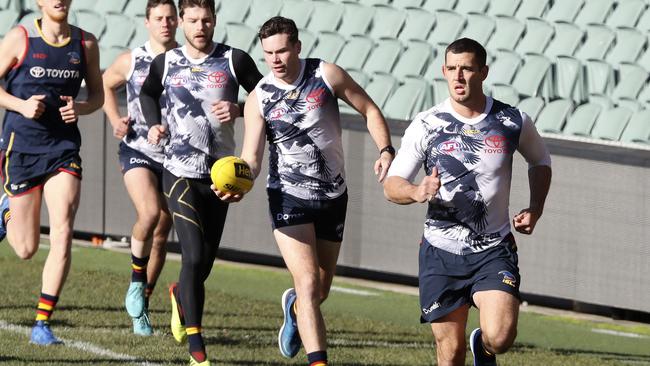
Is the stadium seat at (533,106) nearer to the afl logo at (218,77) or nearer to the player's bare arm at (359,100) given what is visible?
the afl logo at (218,77)

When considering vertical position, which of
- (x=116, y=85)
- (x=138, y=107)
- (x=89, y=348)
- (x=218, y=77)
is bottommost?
(x=89, y=348)

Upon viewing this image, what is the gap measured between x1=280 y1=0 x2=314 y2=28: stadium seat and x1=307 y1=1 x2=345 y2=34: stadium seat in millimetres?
76

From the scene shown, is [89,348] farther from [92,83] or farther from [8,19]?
[8,19]

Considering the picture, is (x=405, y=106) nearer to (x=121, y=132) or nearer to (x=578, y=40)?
(x=578, y=40)

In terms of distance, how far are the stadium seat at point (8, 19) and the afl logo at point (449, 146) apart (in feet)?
40.3

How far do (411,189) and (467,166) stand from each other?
0.34 metres

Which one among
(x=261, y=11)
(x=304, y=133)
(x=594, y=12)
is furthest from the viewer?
(x=261, y=11)

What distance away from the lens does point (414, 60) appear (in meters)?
14.8

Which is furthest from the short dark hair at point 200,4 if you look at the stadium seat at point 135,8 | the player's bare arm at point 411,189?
the stadium seat at point 135,8

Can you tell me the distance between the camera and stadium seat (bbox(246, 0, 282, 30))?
16.7 m

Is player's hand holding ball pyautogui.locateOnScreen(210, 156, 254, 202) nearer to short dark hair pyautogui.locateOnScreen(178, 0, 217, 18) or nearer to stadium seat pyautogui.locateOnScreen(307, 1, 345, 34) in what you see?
short dark hair pyautogui.locateOnScreen(178, 0, 217, 18)

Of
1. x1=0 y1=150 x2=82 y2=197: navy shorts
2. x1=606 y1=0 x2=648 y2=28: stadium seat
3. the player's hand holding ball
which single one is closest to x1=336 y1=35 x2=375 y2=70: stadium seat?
x1=606 y1=0 x2=648 y2=28: stadium seat

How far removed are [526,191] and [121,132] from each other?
387cm

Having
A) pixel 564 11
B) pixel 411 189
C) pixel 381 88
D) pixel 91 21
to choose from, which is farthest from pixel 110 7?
pixel 411 189
